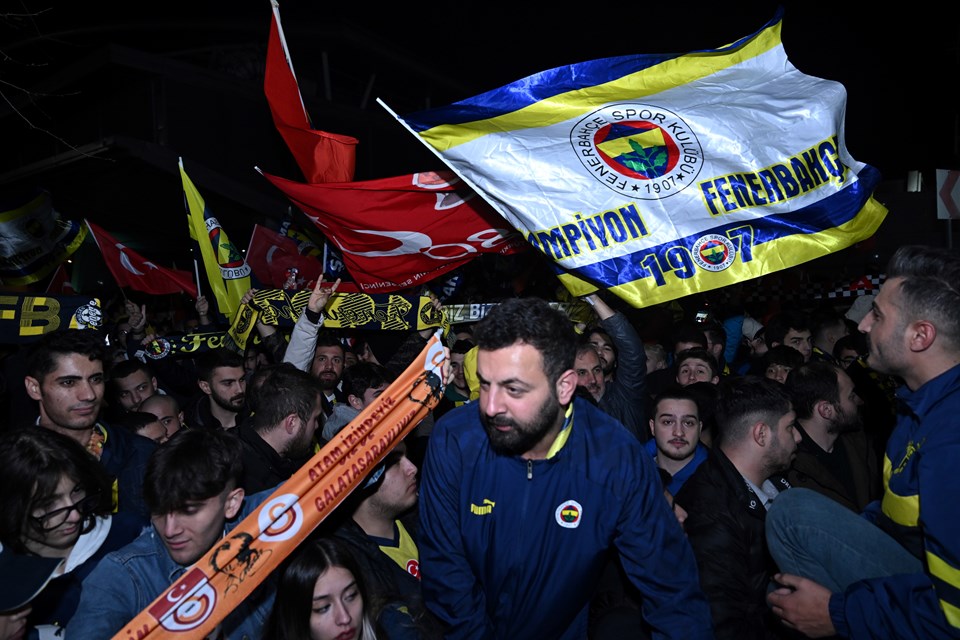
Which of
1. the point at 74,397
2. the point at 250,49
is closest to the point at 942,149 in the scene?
the point at 250,49

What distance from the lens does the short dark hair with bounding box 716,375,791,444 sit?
4164 millimetres

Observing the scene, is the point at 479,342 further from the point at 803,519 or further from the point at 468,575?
the point at 803,519

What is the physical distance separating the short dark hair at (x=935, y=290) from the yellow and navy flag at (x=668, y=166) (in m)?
1.85

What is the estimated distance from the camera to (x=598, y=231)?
16.7ft

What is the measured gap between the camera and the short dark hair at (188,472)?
3.08 metres

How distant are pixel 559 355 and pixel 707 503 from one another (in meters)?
1.26

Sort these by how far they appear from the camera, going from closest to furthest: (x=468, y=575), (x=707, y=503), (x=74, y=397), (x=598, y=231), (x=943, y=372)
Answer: (x=943, y=372)
(x=468, y=575)
(x=707, y=503)
(x=74, y=397)
(x=598, y=231)

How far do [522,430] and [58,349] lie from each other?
9.48 ft

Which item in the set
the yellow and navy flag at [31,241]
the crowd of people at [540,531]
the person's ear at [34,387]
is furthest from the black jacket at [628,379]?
the yellow and navy flag at [31,241]

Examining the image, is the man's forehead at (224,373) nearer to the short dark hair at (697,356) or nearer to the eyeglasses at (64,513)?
the eyeglasses at (64,513)

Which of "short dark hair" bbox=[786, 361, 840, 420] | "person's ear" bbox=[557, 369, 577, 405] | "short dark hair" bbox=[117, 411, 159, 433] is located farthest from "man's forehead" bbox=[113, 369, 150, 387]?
"short dark hair" bbox=[786, 361, 840, 420]

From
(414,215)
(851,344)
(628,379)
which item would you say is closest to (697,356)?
(851,344)

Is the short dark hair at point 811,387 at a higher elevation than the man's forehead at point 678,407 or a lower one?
lower

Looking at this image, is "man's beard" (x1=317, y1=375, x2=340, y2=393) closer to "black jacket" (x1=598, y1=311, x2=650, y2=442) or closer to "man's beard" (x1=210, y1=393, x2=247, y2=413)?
"man's beard" (x1=210, y1=393, x2=247, y2=413)
